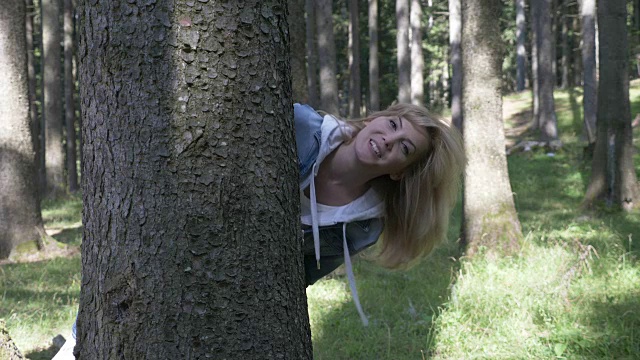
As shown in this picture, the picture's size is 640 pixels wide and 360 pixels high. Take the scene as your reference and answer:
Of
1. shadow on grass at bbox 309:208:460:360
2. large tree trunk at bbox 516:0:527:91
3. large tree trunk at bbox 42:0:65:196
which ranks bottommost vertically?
shadow on grass at bbox 309:208:460:360

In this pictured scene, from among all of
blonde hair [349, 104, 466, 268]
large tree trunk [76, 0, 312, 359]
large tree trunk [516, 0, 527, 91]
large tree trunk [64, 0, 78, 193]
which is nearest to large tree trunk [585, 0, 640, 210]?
blonde hair [349, 104, 466, 268]

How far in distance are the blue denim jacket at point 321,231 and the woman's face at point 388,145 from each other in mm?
190

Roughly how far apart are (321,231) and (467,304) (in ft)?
10.1

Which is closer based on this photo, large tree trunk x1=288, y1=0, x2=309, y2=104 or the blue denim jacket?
the blue denim jacket

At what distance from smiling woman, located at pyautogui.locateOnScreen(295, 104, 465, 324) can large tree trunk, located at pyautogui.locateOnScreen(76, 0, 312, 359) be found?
1.99ft

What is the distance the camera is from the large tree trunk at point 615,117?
941cm

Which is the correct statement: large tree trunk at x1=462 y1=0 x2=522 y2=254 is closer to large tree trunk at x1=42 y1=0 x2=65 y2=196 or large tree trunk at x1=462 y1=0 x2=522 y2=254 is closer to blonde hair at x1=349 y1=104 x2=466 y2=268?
blonde hair at x1=349 y1=104 x2=466 y2=268

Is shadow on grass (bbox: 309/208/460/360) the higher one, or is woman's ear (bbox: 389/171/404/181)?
woman's ear (bbox: 389/171/404/181)

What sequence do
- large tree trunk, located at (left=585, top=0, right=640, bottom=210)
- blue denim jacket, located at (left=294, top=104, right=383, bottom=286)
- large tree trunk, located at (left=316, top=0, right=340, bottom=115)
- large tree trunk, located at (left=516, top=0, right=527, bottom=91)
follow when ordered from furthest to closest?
large tree trunk, located at (left=516, top=0, right=527, bottom=91)
large tree trunk, located at (left=316, top=0, right=340, bottom=115)
large tree trunk, located at (left=585, top=0, right=640, bottom=210)
blue denim jacket, located at (left=294, top=104, right=383, bottom=286)

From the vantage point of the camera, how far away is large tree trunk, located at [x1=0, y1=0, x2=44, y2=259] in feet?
26.3

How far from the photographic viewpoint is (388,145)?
2.62m

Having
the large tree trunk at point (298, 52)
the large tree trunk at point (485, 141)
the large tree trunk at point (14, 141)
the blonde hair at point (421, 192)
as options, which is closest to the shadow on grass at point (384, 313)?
the large tree trunk at point (485, 141)

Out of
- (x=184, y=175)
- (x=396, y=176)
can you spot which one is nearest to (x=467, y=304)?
(x=396, y=176)

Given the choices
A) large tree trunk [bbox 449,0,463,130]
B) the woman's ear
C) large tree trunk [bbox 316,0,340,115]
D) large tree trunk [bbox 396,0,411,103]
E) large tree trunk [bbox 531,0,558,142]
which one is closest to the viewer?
the woman's ear
